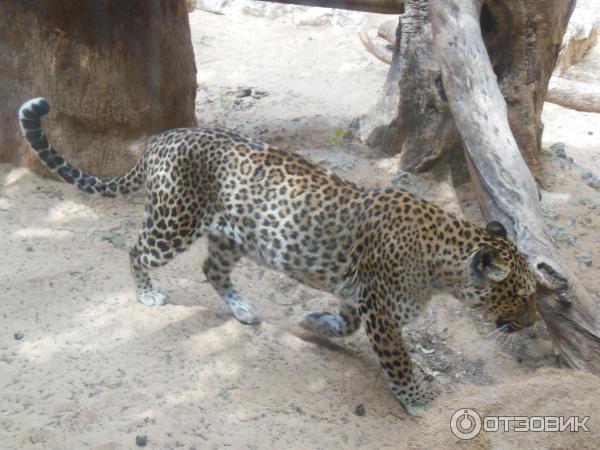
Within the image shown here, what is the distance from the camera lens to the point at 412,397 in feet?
19.5

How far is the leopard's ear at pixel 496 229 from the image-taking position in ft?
18.4

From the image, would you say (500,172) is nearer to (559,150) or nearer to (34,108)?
(559,150)

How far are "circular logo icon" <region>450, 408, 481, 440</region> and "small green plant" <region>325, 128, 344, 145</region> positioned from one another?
17.6 feet

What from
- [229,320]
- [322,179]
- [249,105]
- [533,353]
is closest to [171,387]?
[229,320]

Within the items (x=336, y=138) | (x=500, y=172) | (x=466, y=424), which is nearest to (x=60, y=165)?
(x=336, y=138)

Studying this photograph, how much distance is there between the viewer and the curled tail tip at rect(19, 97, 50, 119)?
6.70 meters

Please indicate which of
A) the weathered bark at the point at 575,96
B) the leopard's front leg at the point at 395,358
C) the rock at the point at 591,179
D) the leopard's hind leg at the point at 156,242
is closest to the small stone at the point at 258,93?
the weathered bark at the point at 575,96

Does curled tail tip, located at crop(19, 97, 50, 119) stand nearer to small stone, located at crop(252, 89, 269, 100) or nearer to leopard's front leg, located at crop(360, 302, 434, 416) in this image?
leopard's front leg, located at crop(360, 302, 434, 416)

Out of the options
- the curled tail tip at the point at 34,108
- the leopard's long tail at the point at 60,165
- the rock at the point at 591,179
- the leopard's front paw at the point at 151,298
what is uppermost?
the curled tail tip at the point at 34,108

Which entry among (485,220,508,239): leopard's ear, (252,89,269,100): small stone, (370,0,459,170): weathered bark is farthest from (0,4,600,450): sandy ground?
(252,89,269,100): small stone

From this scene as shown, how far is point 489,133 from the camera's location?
637 cm

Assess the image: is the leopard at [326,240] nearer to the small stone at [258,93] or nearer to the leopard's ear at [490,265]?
the leopard's ear at [490,265]

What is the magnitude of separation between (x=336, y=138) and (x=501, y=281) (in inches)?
164

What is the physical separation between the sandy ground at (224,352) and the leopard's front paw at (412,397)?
8cm
